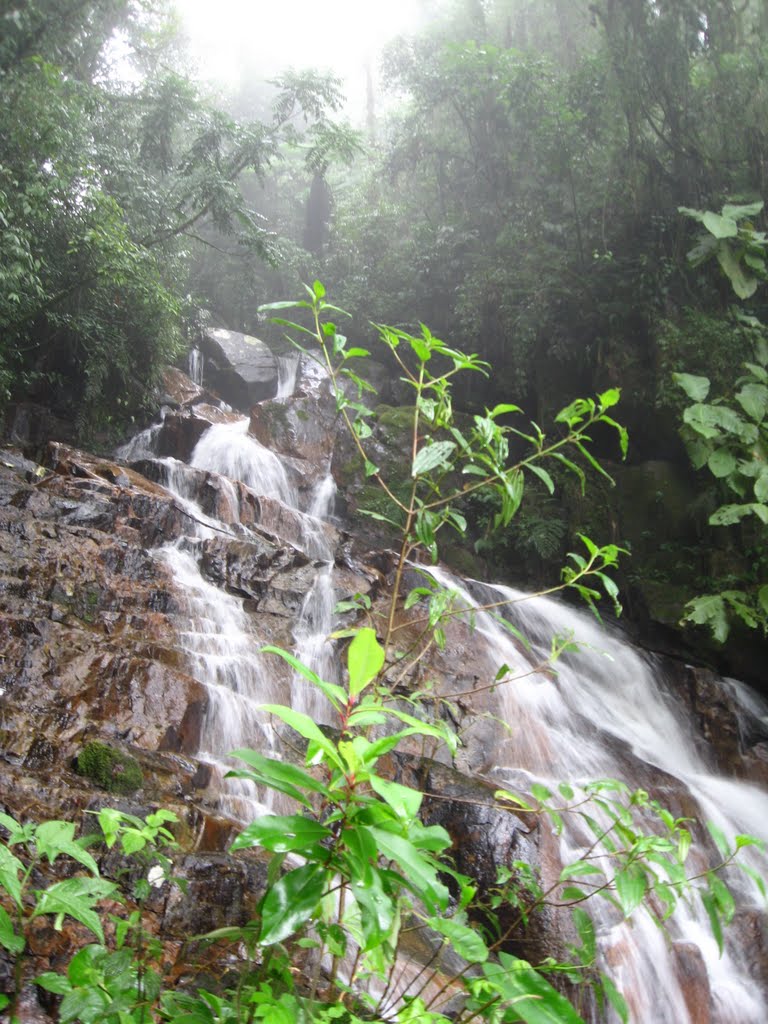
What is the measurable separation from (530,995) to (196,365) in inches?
596

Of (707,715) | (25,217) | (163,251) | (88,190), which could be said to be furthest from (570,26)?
(707,715)

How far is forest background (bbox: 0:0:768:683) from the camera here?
30.8 ft

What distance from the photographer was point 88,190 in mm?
→ 10242

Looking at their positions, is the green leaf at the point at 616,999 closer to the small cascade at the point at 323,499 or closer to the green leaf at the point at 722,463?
the green leaf at the point at 722,463

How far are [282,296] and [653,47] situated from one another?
11320 millimetres

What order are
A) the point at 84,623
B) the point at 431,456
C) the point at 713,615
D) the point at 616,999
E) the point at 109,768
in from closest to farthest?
1. the point at 616,999
2. the point at 431,456
3. the point at 109,768
4. the point at 84,623
5. the point at 713,615

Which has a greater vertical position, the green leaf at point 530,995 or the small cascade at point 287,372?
the small cascade at point 287,372

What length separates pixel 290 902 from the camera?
3.68ft

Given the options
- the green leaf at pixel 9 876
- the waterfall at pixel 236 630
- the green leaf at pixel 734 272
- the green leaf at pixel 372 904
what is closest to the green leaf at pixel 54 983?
the green leaf at pixel 9 876

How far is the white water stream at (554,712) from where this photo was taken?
4418 millimetres

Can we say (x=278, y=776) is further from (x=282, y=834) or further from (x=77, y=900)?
(x=77, y=900)

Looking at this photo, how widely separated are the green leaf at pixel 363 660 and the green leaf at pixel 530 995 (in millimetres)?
688

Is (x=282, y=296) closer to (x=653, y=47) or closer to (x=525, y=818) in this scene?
(x=653, y=47)

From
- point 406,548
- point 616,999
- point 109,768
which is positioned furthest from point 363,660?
point 109,768
